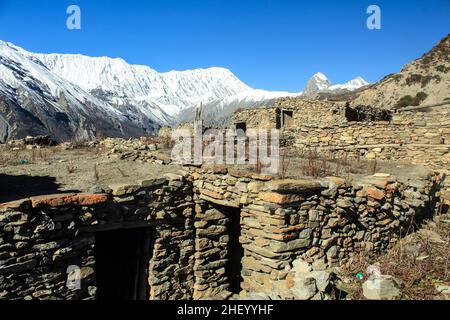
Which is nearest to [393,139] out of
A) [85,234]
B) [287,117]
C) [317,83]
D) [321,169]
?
[321,169]

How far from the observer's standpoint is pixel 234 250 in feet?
21.2

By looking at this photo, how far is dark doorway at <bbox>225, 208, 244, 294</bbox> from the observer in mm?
6316

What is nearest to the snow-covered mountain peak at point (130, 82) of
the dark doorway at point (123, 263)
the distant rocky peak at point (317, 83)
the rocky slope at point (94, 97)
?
the rocky slope at point (94, 97)

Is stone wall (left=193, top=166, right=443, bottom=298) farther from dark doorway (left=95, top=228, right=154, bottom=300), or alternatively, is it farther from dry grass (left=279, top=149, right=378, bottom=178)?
dark doorway (left=95, top=228, right=154, bottom=300)

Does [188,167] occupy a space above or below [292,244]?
above

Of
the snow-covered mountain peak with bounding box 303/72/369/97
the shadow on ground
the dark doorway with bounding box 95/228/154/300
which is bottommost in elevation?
the dark doorway with bounding box 95/228/154/300

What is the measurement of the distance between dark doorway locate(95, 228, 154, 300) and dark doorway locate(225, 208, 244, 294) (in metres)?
1.59

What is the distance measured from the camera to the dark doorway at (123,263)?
19.5 feet

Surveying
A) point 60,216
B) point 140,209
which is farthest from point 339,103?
point 60,216

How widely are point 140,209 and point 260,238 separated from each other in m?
2.04

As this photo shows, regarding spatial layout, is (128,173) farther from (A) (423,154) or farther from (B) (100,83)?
(B) (100,83)

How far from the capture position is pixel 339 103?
565 inches

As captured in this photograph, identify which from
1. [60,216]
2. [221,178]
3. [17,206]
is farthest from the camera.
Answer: [221,178]

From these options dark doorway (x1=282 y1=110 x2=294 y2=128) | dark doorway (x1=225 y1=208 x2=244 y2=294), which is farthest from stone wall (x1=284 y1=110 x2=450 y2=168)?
dark doorway (x1=225 y1=208 x2=244 y2=294)
